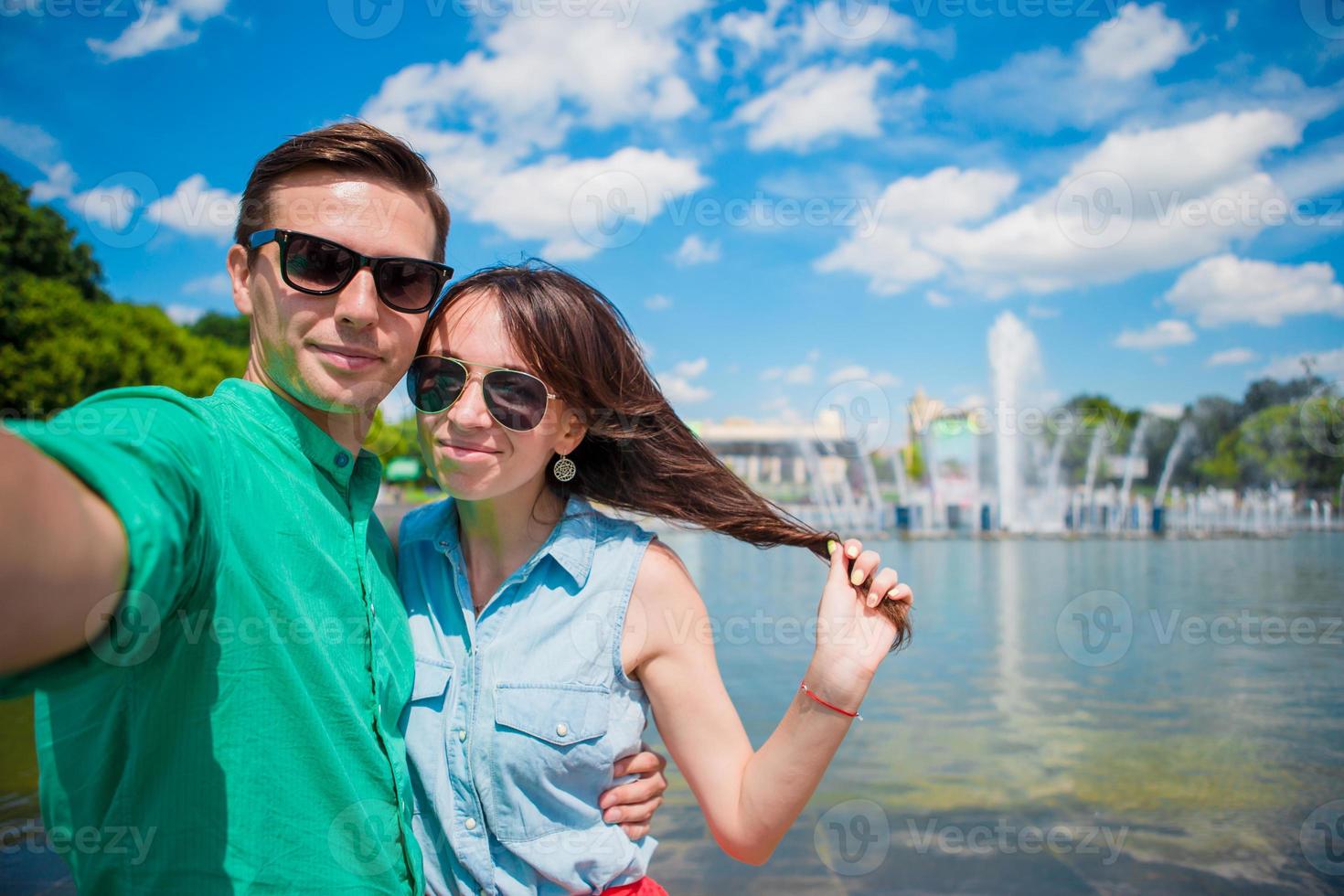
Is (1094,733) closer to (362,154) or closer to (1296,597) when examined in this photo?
(362,154)

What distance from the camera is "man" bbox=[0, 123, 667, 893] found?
39.7 inches

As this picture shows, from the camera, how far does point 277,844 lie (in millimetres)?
1533

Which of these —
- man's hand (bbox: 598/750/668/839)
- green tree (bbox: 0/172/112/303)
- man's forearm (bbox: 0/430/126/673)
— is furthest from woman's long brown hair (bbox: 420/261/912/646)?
green tree (bbox: 0/172/112/303)

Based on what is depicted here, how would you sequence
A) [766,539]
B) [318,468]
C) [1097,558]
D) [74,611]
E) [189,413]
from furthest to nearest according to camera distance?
1. [1097,558]
2. [766,539]
3. [318,468]
4. [189,413]
5. [74,611]

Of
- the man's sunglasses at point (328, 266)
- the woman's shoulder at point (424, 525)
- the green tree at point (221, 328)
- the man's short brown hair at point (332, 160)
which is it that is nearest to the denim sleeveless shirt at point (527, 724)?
the woman's shoulder at point (424, 525)

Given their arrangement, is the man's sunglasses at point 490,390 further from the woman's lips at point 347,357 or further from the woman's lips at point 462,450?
the woman's lips at point 347,357

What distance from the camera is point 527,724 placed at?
2.02m

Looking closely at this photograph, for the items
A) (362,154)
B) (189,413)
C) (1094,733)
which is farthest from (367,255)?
(1094,733)

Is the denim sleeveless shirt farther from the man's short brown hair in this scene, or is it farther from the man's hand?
the man's short brown hair

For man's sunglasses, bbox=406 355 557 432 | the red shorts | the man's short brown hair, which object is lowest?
the red shorts

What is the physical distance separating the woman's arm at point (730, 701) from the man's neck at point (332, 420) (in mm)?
762

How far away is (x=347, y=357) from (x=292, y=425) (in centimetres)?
19

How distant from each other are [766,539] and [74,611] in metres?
1.86

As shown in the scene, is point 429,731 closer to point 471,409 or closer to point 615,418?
point 471,409
